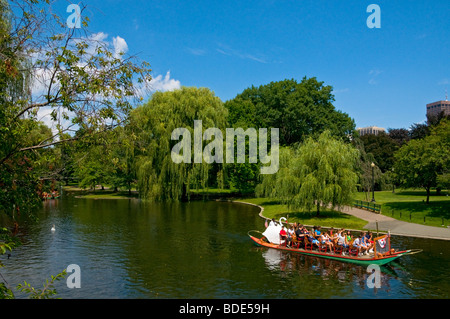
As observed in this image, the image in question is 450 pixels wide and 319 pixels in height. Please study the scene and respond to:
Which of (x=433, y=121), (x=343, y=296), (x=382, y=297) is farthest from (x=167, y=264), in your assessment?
(x=433, y=121)

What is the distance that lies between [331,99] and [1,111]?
194 feet

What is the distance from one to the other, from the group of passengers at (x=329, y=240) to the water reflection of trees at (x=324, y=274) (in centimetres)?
94

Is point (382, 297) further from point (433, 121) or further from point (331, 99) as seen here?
point (433, 121)

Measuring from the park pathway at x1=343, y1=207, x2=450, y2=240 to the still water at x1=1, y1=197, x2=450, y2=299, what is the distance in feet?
5.32

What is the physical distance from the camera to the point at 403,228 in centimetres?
2934

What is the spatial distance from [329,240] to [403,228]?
34.5ft

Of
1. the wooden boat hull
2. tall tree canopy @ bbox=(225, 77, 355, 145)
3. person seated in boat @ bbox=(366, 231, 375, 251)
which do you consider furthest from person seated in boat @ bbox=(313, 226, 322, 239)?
tall tree canopy @ bbox=(225, 77, 355, 145)

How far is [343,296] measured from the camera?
50.7 ft

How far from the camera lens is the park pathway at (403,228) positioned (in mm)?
26953

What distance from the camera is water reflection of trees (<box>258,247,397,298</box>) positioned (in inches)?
642

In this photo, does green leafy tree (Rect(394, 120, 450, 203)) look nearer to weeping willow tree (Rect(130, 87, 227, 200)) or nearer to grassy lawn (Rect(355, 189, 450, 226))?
grassy lawn (Rect(355, 189, 450, 226))

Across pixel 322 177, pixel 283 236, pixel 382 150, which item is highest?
pixel 382 150

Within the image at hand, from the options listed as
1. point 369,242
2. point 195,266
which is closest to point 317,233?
point 369,242

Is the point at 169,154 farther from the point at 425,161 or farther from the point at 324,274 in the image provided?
the point at 324,274
